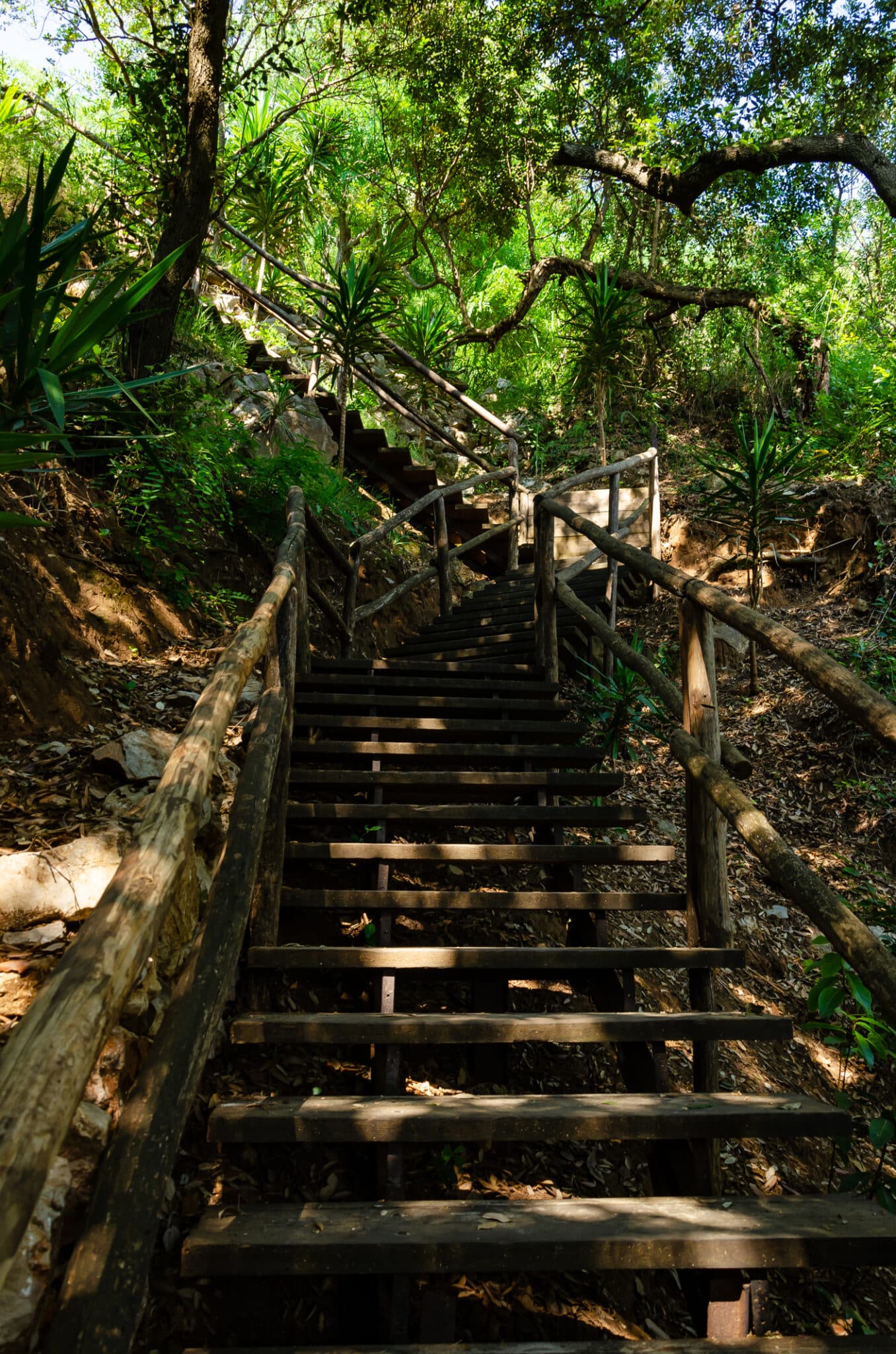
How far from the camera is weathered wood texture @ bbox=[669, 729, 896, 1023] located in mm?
1330

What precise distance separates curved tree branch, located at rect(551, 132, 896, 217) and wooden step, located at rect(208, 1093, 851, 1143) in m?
7.46

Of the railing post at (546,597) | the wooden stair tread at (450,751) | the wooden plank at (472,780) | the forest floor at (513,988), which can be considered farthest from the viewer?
the railing post at (546,597)

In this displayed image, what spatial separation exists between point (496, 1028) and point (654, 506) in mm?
5976

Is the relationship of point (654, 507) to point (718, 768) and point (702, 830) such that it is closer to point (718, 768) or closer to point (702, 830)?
point (702, 830)

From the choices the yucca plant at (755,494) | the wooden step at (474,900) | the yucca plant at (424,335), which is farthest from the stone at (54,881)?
the yucca plant at (424,335)

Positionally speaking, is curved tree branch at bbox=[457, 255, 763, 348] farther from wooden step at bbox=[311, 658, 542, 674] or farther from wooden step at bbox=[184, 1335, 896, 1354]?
wooden step at bbox=[184, 1335, 896, 1354]

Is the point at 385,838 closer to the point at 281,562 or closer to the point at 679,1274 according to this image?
the point at 281,562

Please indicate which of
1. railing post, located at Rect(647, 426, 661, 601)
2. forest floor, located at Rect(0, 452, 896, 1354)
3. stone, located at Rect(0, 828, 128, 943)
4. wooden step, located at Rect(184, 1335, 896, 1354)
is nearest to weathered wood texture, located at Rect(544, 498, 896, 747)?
wooden step, located at Rect(184, 1335, 896, 1354)

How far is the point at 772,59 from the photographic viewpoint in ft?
26.3

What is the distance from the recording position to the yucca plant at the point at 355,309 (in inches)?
236

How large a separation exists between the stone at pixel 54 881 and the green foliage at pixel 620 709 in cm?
292

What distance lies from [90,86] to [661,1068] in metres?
14.8

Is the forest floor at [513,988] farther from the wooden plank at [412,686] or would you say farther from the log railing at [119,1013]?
the log railing at [119,1013]

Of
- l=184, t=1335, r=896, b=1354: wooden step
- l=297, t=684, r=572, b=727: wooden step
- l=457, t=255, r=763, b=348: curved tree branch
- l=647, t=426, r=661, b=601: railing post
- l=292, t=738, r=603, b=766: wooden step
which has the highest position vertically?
l=457, t=255, r=763, b=348: curved tree branch
